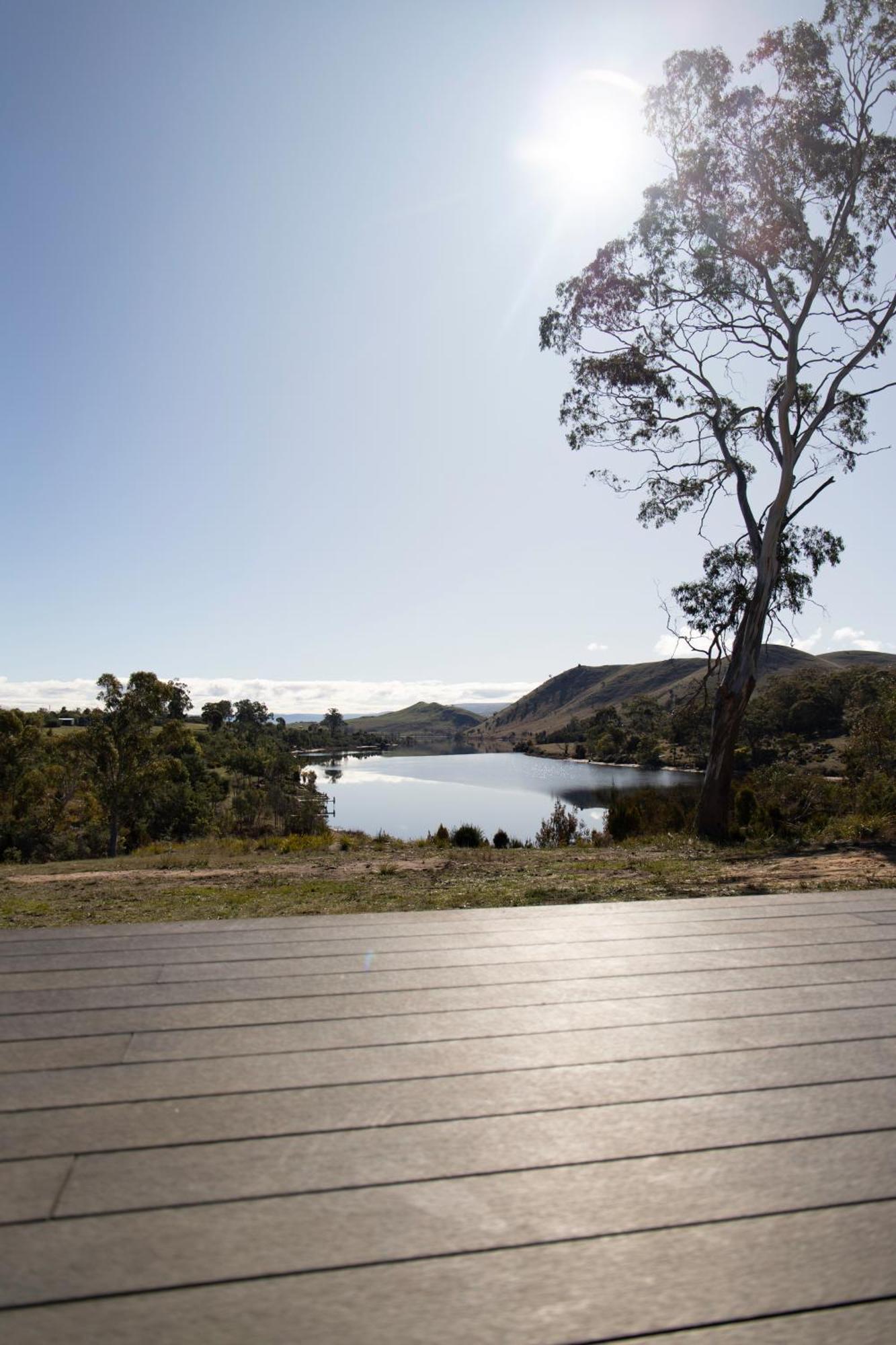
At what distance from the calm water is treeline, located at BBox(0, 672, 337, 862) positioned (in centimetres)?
361

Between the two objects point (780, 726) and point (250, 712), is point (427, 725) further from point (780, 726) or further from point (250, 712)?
point (780, 726)

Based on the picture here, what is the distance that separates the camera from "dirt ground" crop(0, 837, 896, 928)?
434 centimetres

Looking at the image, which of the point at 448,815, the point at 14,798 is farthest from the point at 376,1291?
the point at 448,815

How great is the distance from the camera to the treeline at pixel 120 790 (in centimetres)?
2075

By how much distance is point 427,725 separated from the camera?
180 m

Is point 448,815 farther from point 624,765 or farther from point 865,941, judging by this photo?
point 865,941

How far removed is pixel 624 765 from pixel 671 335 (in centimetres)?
5113

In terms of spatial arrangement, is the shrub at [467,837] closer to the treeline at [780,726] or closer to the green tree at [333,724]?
the treeline at [780,726]

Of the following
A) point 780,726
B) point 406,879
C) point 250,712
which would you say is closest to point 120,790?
point 406,879

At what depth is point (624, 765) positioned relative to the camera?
59.5 meters

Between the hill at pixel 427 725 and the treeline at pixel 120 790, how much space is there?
4632 inches

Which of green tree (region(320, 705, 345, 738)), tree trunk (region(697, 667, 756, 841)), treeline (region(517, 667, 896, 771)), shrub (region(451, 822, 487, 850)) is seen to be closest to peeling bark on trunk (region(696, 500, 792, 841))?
tree trunk (region(697, 667, 756, 841))

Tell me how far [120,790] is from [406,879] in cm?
1683

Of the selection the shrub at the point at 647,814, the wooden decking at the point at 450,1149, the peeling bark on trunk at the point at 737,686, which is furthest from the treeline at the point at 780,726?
the wooden decking at the point at 450,1149
